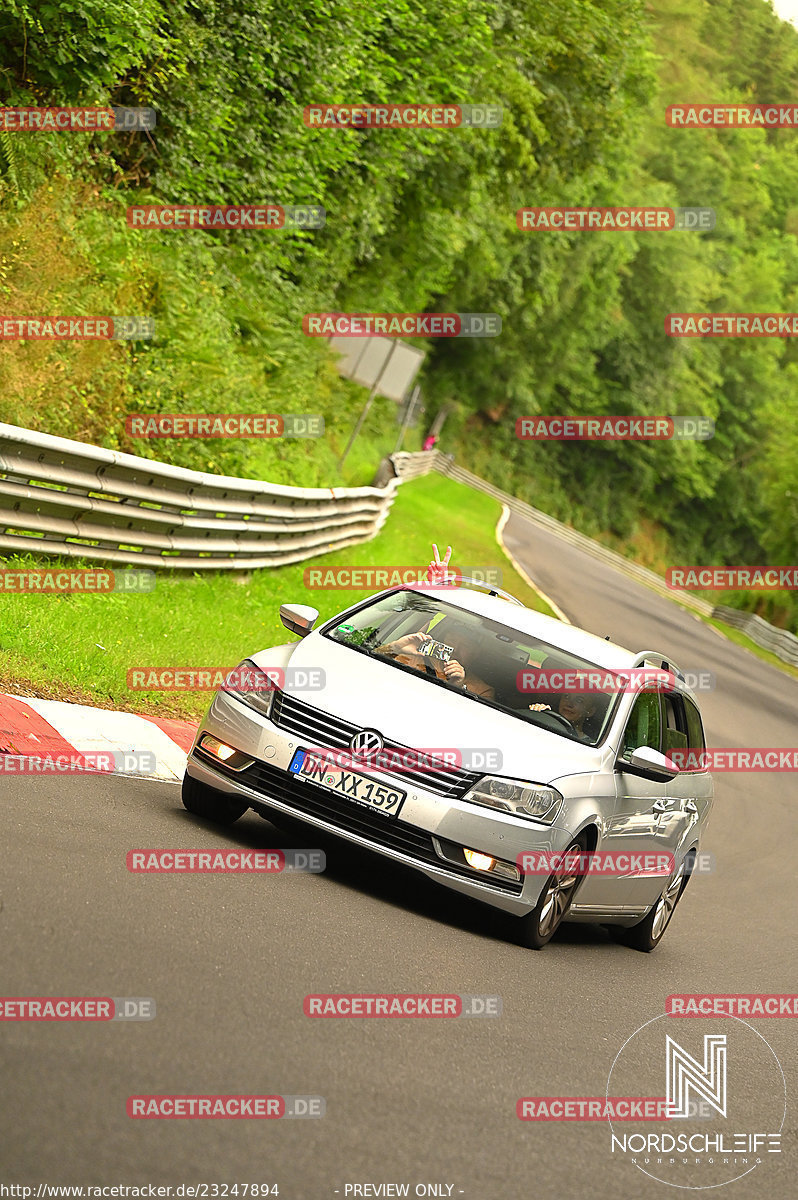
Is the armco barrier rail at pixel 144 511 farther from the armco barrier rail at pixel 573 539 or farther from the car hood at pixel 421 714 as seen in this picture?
the armco barrier rail at pixel 573 539

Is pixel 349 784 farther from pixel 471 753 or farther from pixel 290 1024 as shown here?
pixel 290 1024

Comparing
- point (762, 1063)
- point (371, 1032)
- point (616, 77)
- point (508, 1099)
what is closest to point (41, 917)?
point (371, 1032)

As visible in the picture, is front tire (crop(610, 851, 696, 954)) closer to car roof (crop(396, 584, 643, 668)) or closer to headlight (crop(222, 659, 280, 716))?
car roof (crop(396, 584, 643, 668))

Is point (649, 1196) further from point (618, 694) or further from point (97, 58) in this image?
point (97, 58)

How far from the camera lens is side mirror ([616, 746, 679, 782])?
819 centimetres

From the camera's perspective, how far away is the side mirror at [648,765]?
819 centimetres

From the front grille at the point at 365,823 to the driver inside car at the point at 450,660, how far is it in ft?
4.02

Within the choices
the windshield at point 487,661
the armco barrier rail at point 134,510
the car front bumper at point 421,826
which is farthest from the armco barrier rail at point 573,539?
the car front bumper at point 421,826

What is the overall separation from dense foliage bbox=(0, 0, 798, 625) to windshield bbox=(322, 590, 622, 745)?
5.14 m

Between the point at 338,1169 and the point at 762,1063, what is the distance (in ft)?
11.4

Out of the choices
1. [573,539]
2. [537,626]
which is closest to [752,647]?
[573,539]

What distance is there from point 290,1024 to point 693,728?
5.64m

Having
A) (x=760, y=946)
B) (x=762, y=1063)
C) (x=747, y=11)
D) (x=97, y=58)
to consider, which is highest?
(x=747, y=11)

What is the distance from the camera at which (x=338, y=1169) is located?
4109 mm
